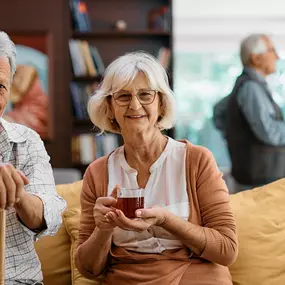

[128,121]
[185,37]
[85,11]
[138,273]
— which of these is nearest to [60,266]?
[138,273]

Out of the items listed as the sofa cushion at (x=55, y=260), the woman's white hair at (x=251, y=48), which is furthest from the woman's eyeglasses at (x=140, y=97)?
the woman's white hair at (x=251, y=48)

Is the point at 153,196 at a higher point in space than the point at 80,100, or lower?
higher

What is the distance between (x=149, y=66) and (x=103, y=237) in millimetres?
568

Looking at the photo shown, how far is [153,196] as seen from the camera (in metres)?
2.09

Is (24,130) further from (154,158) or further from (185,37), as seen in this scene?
(185,37)

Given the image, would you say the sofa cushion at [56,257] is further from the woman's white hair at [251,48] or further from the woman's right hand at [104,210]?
the woman's white hair at [251,48]

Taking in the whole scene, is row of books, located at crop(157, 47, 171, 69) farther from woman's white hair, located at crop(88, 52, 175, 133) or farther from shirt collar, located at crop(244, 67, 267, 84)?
woman's white hair, located at crop(88, 52, 175, 133)

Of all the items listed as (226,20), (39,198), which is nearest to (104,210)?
(39,198)

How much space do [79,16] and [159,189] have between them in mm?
3615

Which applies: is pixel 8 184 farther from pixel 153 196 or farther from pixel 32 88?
pixel 32 88

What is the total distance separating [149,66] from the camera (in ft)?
6.96

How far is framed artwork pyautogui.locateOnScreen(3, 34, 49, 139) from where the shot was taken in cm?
546

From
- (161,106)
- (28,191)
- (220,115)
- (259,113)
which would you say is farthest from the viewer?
(220,115)

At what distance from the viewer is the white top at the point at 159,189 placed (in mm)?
2057
